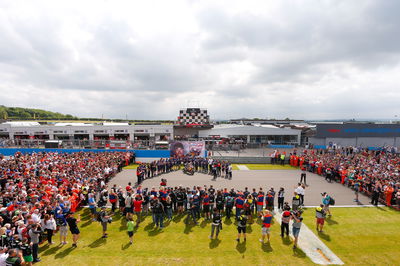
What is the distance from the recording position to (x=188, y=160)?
2105cm

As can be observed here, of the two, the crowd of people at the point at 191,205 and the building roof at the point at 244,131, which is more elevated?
the building roof at the point at 244,131

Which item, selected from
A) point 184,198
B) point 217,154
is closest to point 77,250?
point 184,198

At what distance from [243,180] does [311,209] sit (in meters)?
6.20

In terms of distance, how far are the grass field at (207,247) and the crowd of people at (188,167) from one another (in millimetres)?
7538

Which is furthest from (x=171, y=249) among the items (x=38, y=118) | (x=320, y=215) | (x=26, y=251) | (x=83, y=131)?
(x=38, y=118)

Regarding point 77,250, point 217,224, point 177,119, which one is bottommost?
point 77,250

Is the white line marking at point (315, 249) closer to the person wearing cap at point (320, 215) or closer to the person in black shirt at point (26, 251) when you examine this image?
the person wearing cap at point (320, 215)

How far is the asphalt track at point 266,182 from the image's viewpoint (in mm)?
12952

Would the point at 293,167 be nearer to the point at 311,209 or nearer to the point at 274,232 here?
the point at 311,209

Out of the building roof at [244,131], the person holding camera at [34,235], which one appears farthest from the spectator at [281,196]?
the building roof at [244,131]

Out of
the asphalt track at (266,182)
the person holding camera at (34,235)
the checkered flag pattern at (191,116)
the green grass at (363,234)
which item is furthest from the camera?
the checkered flag pattern at (191,116)

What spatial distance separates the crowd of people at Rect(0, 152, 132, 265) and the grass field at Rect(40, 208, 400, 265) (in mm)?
855

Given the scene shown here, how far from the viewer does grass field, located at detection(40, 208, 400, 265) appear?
6891mm

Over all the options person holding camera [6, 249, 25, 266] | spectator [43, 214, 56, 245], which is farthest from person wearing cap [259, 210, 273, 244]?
spectator [43, 214, 56, 245]
